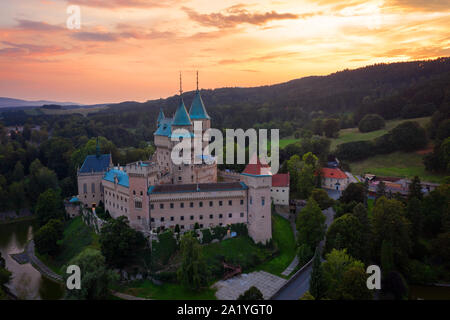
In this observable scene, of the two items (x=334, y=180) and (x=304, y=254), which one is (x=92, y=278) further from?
(x=334, y=180)

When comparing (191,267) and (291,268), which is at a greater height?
(191,267)

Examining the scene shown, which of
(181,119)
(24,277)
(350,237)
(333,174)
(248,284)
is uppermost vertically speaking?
(181,119)

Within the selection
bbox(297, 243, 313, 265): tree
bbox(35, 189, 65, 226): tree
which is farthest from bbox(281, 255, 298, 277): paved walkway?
bbox(35, 189, 65, 226): tree

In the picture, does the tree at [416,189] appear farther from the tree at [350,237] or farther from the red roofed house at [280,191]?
the red roofed house at [280,191]

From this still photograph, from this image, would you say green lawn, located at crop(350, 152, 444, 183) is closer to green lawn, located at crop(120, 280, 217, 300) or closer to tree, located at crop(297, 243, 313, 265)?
tree, located at crop(297, 243, 313, 265)

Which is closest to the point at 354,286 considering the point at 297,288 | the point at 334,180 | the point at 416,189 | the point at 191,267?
the point at 297,288
